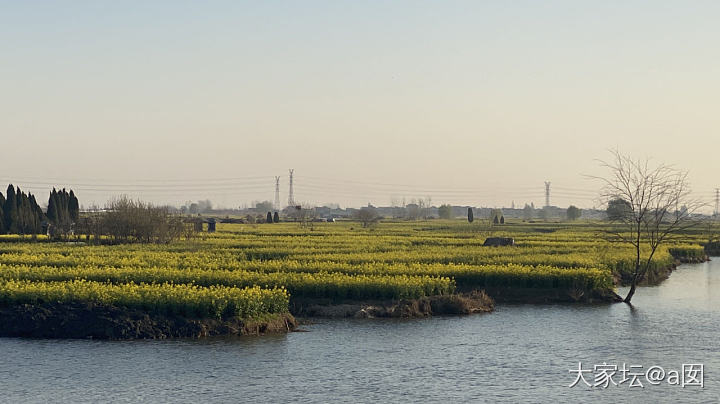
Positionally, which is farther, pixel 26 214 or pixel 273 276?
pixel 26 214

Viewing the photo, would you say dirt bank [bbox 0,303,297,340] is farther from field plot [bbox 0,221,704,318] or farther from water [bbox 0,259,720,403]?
water [bbox 0,259,720,403]

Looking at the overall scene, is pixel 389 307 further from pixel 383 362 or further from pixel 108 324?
pixel 108 324

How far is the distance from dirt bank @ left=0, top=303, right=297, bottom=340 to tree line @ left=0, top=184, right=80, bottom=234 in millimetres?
49884

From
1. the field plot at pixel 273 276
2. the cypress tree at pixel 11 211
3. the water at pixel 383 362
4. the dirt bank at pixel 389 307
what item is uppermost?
the cypress tree at pixel 11 211

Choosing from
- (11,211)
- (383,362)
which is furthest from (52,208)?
(383,362)

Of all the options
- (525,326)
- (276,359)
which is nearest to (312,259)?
(525,326)

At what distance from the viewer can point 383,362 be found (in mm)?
27625

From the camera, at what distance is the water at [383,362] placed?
23516 mm

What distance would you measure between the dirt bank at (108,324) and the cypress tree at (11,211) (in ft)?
187

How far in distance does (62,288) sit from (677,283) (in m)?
35.6

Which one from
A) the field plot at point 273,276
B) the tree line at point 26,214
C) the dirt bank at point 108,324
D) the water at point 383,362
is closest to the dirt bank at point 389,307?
the field plot at point 273,276

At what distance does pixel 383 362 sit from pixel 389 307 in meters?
9.87

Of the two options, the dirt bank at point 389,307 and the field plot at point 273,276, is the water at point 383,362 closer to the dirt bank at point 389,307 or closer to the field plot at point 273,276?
the dirt bank at point 389,307

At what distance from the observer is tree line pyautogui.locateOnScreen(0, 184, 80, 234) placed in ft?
279
